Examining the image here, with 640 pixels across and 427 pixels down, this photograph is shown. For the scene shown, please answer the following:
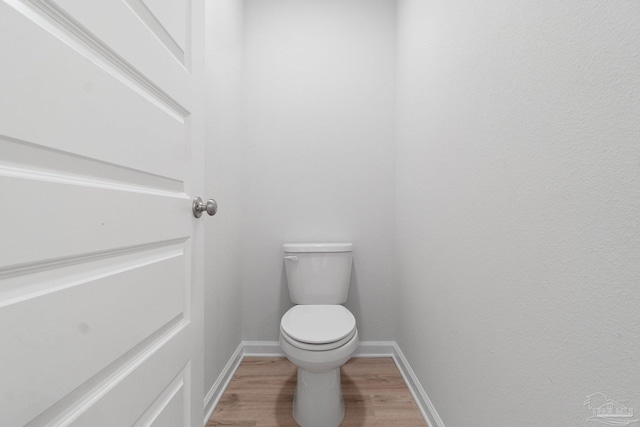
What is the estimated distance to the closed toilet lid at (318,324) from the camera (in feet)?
3.73

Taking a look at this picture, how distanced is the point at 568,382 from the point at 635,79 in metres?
0.54

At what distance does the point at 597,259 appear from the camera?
0.49 meters

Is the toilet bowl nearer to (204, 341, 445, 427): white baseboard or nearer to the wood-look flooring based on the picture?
the wood-look flooring

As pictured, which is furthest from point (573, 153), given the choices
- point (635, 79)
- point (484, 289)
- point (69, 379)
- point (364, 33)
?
point (364, 33)

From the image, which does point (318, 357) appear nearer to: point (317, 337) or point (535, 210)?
point (317, 337)

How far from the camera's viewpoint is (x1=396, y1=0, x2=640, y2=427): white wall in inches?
18.2

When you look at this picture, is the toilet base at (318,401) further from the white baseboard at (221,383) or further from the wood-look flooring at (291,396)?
the white baseboard at (221,383)

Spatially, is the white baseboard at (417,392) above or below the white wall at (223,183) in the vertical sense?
below

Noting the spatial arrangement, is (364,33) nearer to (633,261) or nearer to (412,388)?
(633,261)

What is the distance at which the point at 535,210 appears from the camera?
63 centimetres

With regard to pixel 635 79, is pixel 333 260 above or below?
below

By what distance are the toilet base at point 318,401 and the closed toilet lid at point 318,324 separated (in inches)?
7.7

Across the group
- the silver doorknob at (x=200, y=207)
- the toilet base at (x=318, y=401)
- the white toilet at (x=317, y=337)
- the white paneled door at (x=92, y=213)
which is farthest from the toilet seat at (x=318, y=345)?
the silver doorknob at (x=200, y=207)

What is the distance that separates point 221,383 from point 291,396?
0.35m
